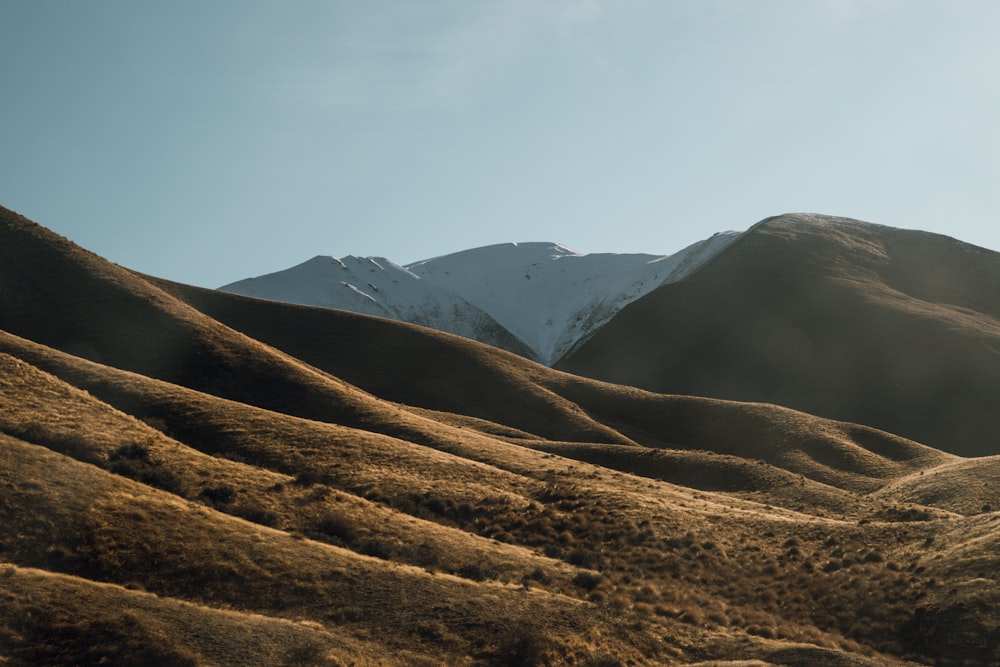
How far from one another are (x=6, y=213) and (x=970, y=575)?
4139 inches

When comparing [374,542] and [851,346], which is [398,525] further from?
[851,346]

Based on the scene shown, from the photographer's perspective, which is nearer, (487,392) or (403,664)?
(403,664)

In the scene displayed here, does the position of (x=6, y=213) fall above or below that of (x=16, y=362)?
above

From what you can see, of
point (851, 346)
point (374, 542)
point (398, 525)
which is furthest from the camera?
point (851, 346)

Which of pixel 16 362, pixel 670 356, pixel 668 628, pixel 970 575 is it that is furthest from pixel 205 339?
pixel 670 356

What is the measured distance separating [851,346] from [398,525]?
143631 mm

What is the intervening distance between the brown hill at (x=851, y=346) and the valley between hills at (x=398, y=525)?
54.5 metres

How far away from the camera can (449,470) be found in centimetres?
4841

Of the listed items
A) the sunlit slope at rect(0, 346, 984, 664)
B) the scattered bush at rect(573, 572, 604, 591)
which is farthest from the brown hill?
the scattered bush at rect(573, 572, 604, 591)

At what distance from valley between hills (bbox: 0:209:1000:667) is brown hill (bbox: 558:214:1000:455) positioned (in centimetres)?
5453

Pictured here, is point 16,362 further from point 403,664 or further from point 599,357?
point 599,357

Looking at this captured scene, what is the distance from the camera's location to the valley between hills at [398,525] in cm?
2391

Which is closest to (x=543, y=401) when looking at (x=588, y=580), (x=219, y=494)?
(x=588, y=580)

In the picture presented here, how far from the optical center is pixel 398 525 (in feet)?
114
